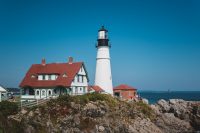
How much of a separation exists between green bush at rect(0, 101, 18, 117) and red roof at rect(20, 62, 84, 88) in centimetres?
927

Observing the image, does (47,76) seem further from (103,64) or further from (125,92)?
(125,92)

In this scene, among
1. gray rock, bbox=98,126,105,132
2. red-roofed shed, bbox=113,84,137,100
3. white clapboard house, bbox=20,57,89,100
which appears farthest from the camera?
red-roofed shed, bbox=113,84,137,100

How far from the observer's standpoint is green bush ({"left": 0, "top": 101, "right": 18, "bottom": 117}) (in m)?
29.2

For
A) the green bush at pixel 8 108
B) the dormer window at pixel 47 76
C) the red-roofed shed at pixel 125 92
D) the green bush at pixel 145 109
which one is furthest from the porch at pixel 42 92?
the red-roofed shed at pixel 125 92

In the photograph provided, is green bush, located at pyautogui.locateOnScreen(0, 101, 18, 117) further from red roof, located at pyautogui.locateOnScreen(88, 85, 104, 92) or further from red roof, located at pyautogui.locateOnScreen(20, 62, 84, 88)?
red roof, located at pyautogui.locateOnScreen(88, 85, 104, 92)

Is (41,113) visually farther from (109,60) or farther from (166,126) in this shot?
(109,60)

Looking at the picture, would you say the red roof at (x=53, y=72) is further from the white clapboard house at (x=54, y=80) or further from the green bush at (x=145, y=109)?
the green bush at (x=145, y=109)

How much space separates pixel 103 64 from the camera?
4541 cm

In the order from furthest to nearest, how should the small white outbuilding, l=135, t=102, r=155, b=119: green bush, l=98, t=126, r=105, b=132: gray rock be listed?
l=135, t=102, r=155, b=119: green bush
the small white outbuilding
l=98, t=126, r=105, b=132: gray rock

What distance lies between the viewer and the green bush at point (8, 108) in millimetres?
29189

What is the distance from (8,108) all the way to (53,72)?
11.4 m

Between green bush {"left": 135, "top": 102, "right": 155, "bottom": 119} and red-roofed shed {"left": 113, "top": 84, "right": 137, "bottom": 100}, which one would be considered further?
red-roofed shed {"left": 113, "top": 84, "right": 137, "bottom": 100}

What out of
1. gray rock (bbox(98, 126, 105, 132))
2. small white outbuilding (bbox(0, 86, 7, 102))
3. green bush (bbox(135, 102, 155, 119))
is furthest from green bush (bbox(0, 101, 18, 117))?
green bush (bbox(135, 102, 155, 119))

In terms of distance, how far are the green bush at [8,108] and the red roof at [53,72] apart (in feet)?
30.4
